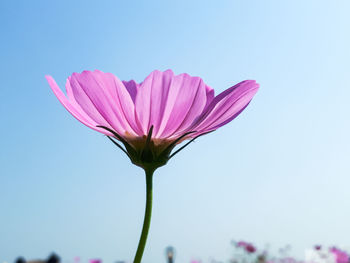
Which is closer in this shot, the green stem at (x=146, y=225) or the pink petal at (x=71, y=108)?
the green stem at (x=146, y=225)

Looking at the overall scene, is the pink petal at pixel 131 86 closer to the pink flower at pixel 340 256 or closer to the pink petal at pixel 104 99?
the pink petal at pixel 104 99

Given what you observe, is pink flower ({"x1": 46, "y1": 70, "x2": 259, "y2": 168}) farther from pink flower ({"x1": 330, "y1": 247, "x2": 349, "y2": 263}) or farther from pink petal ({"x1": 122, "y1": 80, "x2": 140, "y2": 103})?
pink flower ({"x1": 330, "y1": 247, "x2": 349, "y2": 263})

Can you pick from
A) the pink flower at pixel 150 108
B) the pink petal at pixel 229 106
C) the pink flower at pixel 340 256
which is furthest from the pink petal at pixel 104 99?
the pink flower at pixel 340 256

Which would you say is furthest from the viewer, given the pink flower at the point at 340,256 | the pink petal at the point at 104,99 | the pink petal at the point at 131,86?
the pink flower at the point at 340,256

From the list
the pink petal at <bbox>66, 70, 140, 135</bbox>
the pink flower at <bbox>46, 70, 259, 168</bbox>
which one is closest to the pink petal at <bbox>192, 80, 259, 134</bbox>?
the pink flower at <bbox>46, 70, 259, 168</bbox>

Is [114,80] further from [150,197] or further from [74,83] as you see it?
[150,197]

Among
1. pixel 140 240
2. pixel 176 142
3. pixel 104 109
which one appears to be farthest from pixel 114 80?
pixel 140 240

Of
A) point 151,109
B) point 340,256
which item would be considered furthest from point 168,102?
point 340,256
